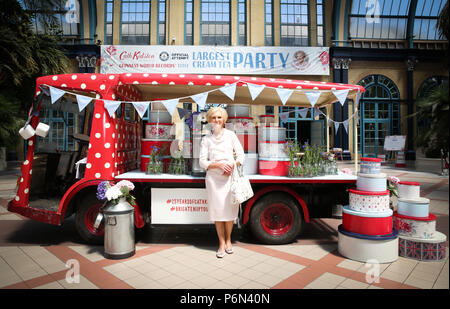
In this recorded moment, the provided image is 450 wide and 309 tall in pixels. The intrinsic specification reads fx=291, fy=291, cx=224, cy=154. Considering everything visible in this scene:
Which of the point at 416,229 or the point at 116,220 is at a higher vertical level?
the point at 116,220

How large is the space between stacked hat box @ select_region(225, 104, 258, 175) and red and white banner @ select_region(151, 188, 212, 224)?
926mm

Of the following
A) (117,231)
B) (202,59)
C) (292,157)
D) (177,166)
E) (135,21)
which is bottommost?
(117,231)

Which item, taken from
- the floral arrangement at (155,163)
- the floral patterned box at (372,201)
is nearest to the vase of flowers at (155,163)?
the floral arrangement at (155,163)

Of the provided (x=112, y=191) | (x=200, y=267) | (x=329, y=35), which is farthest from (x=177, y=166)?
(x=329, y=35)

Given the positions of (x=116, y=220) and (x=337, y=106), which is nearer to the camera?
(x=116, y=220)

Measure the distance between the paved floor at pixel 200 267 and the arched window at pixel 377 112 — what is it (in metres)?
15.4

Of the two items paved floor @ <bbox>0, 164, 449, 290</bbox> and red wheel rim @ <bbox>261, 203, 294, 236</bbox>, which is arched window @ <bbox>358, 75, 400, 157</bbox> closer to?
paved floor @ <bbox>0, 164, 449, 290</bbox>

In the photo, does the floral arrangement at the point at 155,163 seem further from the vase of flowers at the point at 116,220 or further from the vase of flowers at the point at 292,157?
→ the vase of flowers at the point at 292,157

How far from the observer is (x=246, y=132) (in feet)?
16.5

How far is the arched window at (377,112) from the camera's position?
18391 millimetres

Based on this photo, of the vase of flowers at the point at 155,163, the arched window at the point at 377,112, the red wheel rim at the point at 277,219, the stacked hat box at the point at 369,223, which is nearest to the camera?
the stacked hat box at the point at 369,223

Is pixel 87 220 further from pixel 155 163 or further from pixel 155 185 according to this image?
pixel 155 163

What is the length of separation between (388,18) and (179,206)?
20034 millimetres

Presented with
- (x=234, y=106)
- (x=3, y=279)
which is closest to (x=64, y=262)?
(x=3, y=279)
